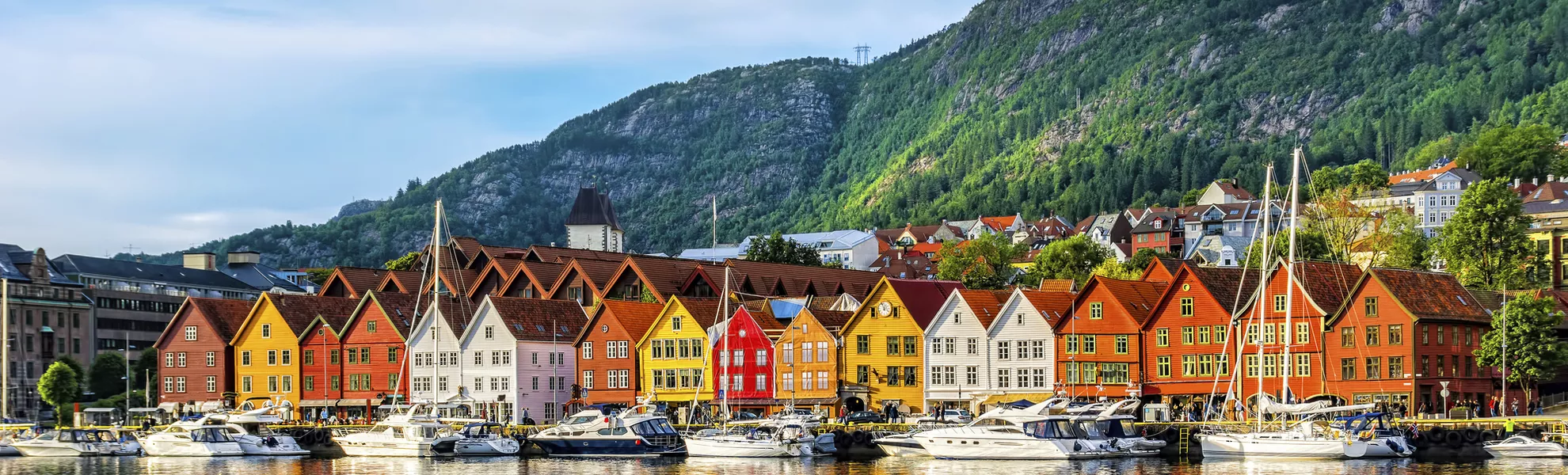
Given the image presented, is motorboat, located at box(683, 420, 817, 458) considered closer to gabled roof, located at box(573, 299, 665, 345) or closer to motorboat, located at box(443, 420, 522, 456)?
motorboat, located at box(443, 420, 522, 456)

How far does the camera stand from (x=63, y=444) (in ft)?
347

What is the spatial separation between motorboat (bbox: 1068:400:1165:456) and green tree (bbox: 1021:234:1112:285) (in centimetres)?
7855

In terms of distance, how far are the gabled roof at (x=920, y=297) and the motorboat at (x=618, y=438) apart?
22823 millimetres

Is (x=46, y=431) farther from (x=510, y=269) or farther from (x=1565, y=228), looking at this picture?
(x=1565, y=228)

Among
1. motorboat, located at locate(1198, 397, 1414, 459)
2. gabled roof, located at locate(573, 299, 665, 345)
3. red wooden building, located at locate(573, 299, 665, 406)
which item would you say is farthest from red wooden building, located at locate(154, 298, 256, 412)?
motorboat, located at locate(1198, 397, 1414, 459)

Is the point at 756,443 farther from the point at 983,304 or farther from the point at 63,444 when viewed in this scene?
the point at 63,444

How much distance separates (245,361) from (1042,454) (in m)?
69.6

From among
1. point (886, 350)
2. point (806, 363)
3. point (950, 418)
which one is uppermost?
point (886, 350)

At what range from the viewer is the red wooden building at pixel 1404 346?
99000mm

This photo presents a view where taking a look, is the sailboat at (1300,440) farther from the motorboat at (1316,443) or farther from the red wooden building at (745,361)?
the red wooden building at (745,361)

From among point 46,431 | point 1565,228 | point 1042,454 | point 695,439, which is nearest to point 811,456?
point 695,439

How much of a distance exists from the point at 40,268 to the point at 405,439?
83.4 metres

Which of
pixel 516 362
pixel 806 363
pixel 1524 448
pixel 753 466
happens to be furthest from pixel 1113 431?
pixel 516 362

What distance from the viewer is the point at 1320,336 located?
102625mm
